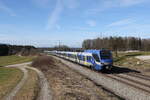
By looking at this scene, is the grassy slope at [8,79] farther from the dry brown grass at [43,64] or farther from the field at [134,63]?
the field at [134,63]

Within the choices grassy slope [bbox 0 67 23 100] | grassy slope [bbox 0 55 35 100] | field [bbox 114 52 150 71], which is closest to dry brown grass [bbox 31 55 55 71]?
grassy slope [bbox 0 55 35 100]

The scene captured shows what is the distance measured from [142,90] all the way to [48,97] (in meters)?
7.07

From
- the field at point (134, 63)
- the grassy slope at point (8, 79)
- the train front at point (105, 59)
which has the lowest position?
the grassy slope at point (8, 79)

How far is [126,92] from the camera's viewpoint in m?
13.0

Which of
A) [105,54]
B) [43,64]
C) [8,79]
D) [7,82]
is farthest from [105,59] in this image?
[43,64]

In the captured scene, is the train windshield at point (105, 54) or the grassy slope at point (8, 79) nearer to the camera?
the grassy slope at point (8, 79)

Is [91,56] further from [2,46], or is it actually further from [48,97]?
[2,46]

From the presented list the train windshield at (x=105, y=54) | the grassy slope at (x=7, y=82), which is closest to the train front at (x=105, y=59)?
the train windshield at (x=105, y=54)

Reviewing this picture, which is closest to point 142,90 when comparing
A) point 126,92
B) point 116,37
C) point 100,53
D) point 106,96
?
point 126,92

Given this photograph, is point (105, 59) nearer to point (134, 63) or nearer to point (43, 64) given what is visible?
point (134, 63)

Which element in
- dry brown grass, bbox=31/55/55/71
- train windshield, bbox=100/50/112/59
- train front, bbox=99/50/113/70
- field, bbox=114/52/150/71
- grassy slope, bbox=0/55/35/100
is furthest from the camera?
dry brown grass, bbox=31/55/55/71

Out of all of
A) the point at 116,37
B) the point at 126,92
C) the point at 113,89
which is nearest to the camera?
the point at 126,92

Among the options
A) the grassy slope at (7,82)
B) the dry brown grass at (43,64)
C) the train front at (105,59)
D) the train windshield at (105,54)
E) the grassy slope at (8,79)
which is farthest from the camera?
the dry brown grass at (43,64)

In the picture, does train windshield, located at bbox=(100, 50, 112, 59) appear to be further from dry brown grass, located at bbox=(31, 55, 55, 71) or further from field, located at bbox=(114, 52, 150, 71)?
dry brown grass, located at bbox=(31, 55, 55, 71)
